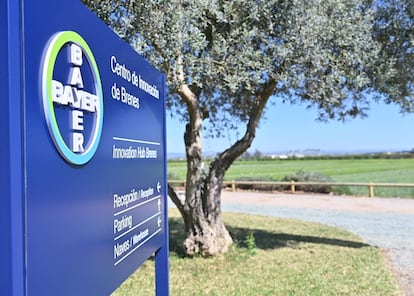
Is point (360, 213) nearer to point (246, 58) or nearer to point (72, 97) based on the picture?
point (246, 58)

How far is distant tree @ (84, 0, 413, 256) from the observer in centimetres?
438

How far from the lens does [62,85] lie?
157 cm

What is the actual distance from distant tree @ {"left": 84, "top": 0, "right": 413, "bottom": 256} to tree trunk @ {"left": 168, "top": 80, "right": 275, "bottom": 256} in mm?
16

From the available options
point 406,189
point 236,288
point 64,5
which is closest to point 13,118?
point 64,5

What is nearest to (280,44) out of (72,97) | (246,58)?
(246,58)

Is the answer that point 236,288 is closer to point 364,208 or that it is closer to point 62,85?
point 62,85

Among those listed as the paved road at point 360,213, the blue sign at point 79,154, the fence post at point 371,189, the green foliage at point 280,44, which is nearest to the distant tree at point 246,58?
the green foliage at point 280,44

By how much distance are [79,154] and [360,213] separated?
1351cm

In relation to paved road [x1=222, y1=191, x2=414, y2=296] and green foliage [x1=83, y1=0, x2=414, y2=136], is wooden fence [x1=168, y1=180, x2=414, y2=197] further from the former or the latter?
green foliage [x1=83, y1=0, x2=414, y2=136]

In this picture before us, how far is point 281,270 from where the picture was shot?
627 cm

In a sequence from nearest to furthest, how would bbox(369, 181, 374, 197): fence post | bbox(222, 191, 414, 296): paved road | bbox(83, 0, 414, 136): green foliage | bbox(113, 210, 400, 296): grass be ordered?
bbox(83, 0, 414, 136): green foliage → bbox(113, 210, 400, 296): grass → bbox(222, 191, 414, 296): paved road → bbox(369, 181, 374, 197): fence post

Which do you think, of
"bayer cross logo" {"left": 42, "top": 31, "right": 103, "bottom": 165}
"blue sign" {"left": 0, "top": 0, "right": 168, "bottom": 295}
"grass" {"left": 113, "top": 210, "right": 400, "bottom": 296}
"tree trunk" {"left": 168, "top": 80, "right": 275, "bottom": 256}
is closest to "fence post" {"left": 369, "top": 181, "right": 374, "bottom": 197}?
"grass" {"left": 113, "top": 210, "right": 400, "bottom": 296}

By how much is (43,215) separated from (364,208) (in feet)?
50.0

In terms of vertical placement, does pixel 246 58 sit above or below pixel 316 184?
above
